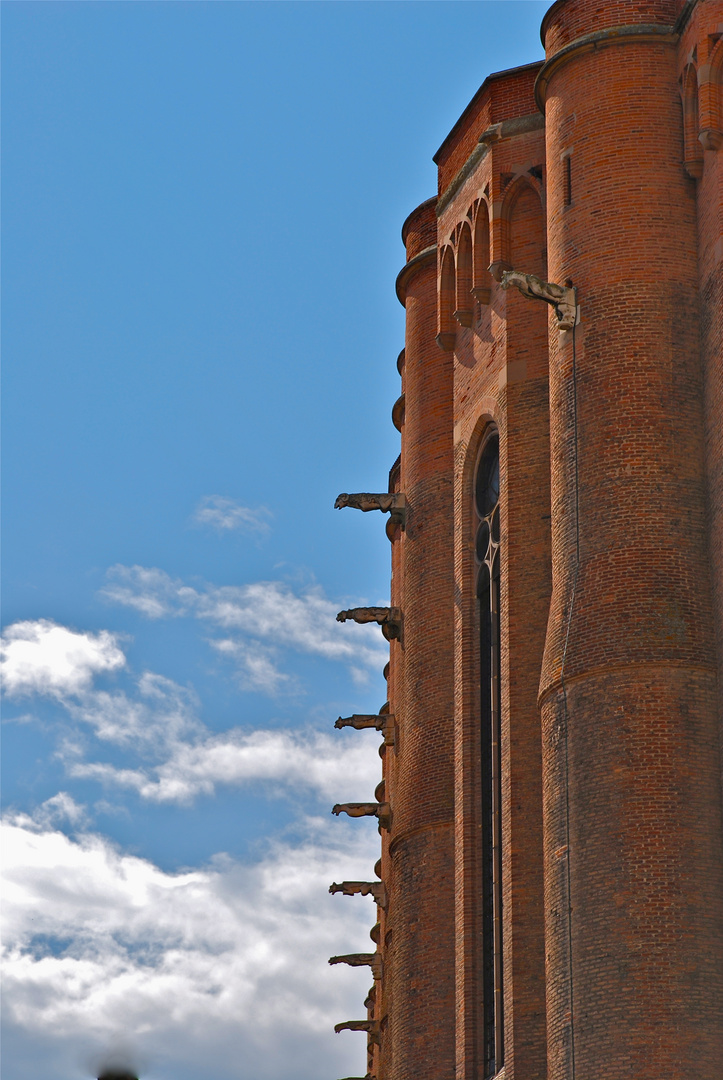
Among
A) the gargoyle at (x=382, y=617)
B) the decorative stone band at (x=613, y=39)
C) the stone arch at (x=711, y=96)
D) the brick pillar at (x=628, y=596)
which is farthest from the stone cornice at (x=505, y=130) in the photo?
the gargoyle at (x=382, y=617)

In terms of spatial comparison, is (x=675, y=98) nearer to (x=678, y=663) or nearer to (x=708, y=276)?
(x=708, y=276)

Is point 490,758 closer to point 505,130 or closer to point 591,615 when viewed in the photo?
point 591,615

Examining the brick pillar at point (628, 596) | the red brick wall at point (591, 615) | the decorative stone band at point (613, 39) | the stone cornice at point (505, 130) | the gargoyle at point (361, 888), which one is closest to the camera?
the brick pillar at point (628, 596)

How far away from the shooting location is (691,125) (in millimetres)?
25625

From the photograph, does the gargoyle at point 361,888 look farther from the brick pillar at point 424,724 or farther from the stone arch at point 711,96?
the stone arch at point 711,96

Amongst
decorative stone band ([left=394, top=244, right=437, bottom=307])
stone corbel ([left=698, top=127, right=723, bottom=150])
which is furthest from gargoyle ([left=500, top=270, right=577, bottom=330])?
decorative stone band ([left=394, top=244, right=437, bottom=307])

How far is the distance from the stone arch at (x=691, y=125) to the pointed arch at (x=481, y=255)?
227 inches

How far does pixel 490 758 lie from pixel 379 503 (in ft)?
25.5

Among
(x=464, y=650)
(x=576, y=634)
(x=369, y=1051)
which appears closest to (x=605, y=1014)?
(x=576, y=634)

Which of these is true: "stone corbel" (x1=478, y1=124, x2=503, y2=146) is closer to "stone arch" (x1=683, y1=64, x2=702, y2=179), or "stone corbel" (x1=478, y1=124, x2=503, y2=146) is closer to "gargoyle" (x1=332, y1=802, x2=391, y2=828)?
"stone arch" (x1=683, y1=64, x2=702, y2=179)

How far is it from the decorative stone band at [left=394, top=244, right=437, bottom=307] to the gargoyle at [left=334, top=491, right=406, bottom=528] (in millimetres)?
4069

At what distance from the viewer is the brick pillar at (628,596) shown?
2167 centimetres

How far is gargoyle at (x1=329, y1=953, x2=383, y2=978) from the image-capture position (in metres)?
44.5

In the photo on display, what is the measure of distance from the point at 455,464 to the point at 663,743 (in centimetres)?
979
